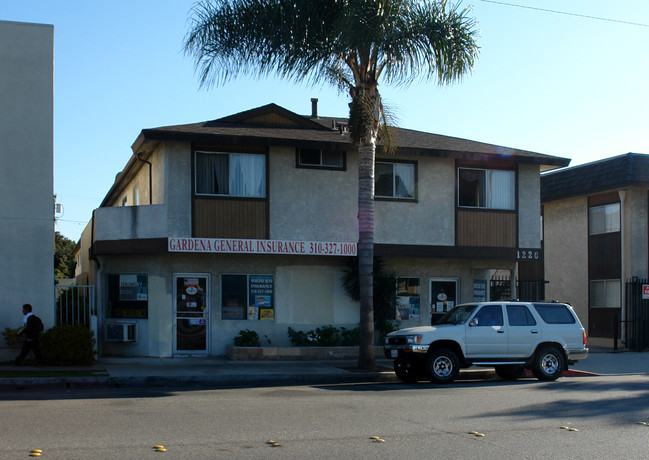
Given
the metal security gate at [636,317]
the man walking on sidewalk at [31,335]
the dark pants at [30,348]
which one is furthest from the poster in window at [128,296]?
the metal security gate at [636,317]

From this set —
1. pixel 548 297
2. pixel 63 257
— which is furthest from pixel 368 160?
pixel 63 257

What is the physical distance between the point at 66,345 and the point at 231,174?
591cm

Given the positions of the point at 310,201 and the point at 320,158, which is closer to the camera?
the point at 310,201

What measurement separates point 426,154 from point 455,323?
6.05 m

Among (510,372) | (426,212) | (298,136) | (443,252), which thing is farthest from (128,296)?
(510,372)

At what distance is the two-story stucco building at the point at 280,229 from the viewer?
1930cm

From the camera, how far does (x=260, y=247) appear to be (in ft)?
63.1

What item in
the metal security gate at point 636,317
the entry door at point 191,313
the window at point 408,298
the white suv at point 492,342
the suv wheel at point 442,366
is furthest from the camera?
the metal security gate at point 636,317

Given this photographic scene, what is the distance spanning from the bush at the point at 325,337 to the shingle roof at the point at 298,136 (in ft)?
16.5

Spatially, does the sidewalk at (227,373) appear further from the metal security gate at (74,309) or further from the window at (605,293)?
the window at (605,293)

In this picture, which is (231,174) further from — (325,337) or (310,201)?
(325,337)

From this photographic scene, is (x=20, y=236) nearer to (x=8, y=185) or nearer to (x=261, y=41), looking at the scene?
(x=8, y=185)

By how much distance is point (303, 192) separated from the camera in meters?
20.2

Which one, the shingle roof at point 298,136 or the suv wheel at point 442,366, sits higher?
the shingle roof at point 298,136
